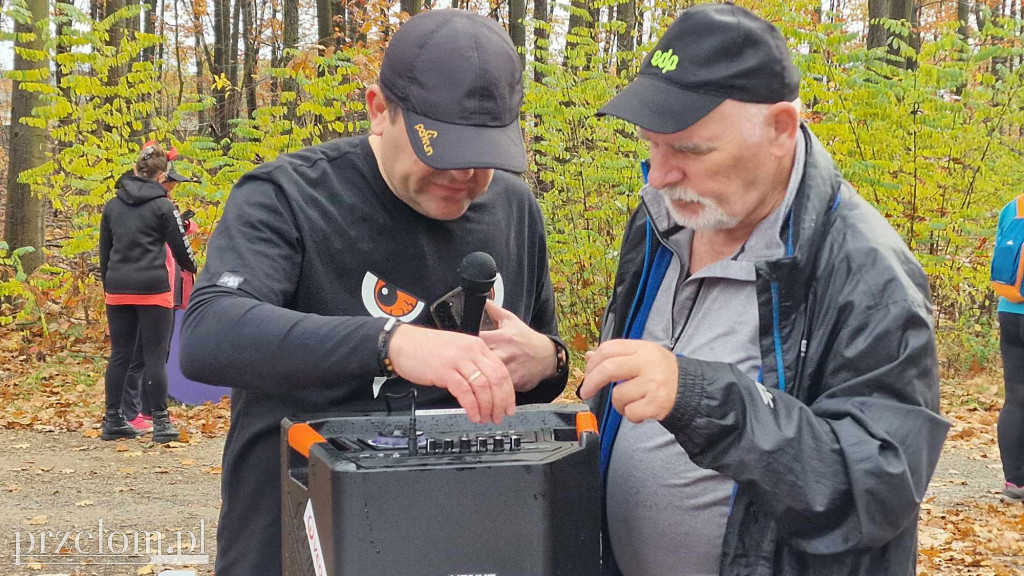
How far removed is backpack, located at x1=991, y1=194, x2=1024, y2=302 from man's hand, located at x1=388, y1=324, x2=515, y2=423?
5.08 m

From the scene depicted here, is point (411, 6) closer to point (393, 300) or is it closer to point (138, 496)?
point (138, 496)

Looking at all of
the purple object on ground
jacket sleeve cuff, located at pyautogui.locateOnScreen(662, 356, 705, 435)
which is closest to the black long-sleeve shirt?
jacket sleeve cuff, located at pyautogui.locateOnScreen(662, 356, 705, 435)

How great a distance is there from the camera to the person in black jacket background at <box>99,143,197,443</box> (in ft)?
25.7

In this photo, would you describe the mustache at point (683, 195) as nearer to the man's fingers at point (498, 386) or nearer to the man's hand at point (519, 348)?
the man's hand at point (519, 348)

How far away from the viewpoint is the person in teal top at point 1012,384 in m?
5.90

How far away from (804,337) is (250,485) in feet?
3.75

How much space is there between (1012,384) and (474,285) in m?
5.21

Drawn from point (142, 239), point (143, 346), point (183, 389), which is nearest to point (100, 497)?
point (143, 346)

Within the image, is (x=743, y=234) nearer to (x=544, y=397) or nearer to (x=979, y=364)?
(x=544, y=397)

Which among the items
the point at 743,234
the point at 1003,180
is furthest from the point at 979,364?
the point at 743,234

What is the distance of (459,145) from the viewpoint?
188cm

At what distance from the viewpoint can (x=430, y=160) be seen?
1889 mm

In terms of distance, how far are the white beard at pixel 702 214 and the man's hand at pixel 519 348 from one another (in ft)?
1.26

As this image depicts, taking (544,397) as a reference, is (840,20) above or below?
above
